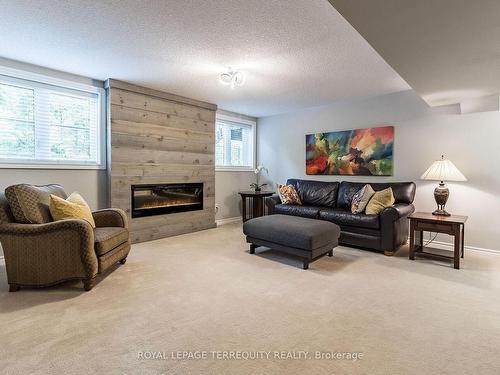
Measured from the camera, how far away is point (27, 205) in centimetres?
251

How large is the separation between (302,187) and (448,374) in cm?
376

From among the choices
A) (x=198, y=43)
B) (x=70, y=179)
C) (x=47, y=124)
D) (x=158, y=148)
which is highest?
(x=198, y=43)

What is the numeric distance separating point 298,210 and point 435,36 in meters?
3.00

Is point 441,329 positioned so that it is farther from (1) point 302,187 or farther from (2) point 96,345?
(1) point 302,187

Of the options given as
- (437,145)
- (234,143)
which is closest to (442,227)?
(437,145)

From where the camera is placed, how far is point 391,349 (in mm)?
1674

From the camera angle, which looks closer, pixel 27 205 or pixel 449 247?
pixel 27 205

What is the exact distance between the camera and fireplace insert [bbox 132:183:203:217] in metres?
4.22

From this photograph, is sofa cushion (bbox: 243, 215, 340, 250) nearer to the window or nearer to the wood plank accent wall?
the wood plank accent wall

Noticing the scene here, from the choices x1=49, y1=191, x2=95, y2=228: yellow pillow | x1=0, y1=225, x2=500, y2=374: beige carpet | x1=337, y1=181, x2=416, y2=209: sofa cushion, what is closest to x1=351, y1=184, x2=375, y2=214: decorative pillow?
x1=337, y1=181, x2=416, y2=209: sofa cushion

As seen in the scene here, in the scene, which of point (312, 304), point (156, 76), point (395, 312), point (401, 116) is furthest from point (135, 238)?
point (401, 116)

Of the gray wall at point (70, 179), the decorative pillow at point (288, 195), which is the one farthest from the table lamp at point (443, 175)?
the gray wall at point (70, 179)

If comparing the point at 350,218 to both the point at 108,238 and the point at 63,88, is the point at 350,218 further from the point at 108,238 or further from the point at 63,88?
the point at 63,88

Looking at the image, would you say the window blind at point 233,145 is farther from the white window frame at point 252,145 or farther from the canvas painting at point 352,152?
the canvas painting at point 352,152
